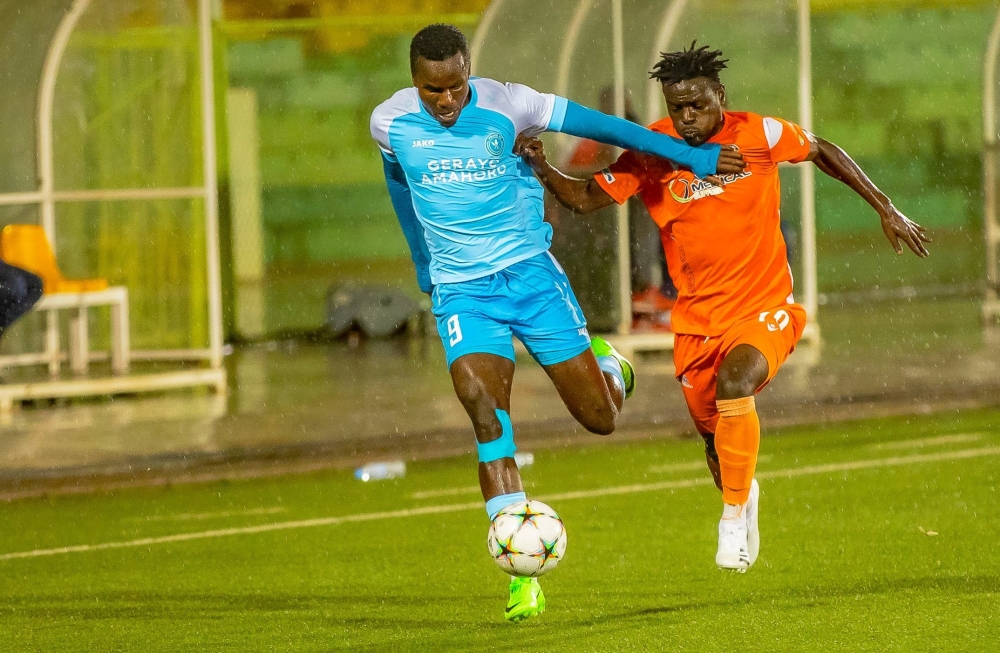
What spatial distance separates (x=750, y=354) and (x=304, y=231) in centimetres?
1625

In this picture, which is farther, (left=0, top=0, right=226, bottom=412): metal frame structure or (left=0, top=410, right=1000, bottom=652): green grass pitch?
(left=0, top=0, right=226, bottom=412): metal frame structure

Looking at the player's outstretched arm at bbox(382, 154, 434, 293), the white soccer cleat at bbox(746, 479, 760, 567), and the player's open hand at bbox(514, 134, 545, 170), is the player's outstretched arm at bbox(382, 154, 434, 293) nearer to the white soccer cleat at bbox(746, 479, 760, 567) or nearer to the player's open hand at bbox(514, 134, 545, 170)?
the player's open hand at bbox(514, 134, 545, 170)

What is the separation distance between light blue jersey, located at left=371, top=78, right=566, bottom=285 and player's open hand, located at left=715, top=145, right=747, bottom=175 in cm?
65

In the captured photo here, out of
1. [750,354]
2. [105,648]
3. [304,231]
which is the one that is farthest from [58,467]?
[304,231]

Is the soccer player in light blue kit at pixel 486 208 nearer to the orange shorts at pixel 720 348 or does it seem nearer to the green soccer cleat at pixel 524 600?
the green soccer cleat at pixel 524 600

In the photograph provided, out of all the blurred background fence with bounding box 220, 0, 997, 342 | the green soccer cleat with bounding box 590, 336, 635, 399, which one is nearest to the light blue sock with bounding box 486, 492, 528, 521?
the green soccer cleat with bounding box 590, 336, 635, 399

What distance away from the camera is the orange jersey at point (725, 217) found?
20.9 feet

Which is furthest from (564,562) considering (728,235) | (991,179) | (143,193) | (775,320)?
(991,179)

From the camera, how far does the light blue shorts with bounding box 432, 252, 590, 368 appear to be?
244 inches

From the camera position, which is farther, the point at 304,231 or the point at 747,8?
the point at 304,231

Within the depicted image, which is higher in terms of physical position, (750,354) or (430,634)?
(750,354)

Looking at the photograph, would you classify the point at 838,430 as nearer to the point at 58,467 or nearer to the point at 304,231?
the point at 58,467

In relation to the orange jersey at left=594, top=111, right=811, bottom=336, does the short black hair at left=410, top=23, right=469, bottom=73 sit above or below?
above

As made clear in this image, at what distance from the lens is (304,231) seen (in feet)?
72.3
